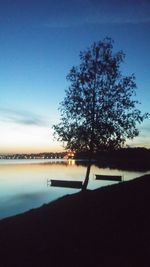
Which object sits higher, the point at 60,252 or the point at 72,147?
the point at 72,147

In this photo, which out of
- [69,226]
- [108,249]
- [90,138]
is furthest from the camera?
[90,138]

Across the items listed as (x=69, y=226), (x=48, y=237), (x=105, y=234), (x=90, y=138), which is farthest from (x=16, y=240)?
(x=90, y=138)

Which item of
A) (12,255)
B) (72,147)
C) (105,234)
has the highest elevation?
(72,147)

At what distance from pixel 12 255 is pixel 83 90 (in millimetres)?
22582

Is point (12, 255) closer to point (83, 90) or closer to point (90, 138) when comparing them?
point (90, 138)

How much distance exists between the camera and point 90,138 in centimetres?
3297

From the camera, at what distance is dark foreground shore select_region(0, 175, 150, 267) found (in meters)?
11.5

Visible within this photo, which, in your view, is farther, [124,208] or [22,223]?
[22,223]

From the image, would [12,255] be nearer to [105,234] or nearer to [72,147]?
[105,234]

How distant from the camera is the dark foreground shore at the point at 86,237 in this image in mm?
11539

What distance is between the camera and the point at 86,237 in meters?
14.0

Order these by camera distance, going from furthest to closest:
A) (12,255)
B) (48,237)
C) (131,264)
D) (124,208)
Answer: (124,208) → (48,237) → (12,255) → (131,264)

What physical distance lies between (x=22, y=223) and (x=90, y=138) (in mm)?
15229

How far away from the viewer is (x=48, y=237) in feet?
49.5
